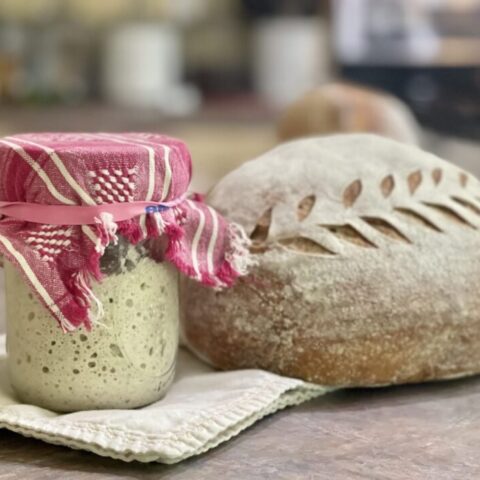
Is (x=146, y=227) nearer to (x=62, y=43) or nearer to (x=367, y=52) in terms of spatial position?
(x=367, y=52)

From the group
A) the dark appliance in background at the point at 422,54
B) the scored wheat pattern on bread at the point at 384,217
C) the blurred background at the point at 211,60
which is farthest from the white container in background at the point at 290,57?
the scored wheat pattern on bread at the point at 384,217

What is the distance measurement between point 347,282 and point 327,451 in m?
0.13

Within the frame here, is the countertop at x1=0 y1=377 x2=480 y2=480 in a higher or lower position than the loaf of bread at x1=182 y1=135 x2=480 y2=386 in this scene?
lower

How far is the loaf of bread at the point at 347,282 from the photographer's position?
2.29 ft

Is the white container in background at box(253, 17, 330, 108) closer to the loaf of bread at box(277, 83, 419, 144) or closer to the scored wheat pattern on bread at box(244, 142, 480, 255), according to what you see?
the loaf of bread at box(277, 83, 419, 144)

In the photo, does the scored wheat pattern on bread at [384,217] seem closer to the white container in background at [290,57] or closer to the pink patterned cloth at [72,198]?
the pink patterned cloth at [72,198]

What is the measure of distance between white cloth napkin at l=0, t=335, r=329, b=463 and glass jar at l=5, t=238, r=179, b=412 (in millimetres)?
13

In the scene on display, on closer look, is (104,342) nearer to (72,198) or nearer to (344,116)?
(72,198)

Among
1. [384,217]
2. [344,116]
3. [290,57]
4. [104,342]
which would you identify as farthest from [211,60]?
[104,342]

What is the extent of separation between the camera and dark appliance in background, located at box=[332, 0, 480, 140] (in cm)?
265

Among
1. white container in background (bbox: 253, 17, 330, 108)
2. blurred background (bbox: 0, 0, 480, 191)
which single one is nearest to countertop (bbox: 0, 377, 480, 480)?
blurred background (bbox: 0, 0, 480, 191)

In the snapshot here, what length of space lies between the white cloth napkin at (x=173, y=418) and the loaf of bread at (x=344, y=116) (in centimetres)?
107

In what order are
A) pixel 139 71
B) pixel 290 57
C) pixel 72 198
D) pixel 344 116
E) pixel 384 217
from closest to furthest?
1. pixel 72 198
2. pixel 384 217
3. pixel 344 116
4. pixel 139 71
5. pixel 290 57

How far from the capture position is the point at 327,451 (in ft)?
2.01
